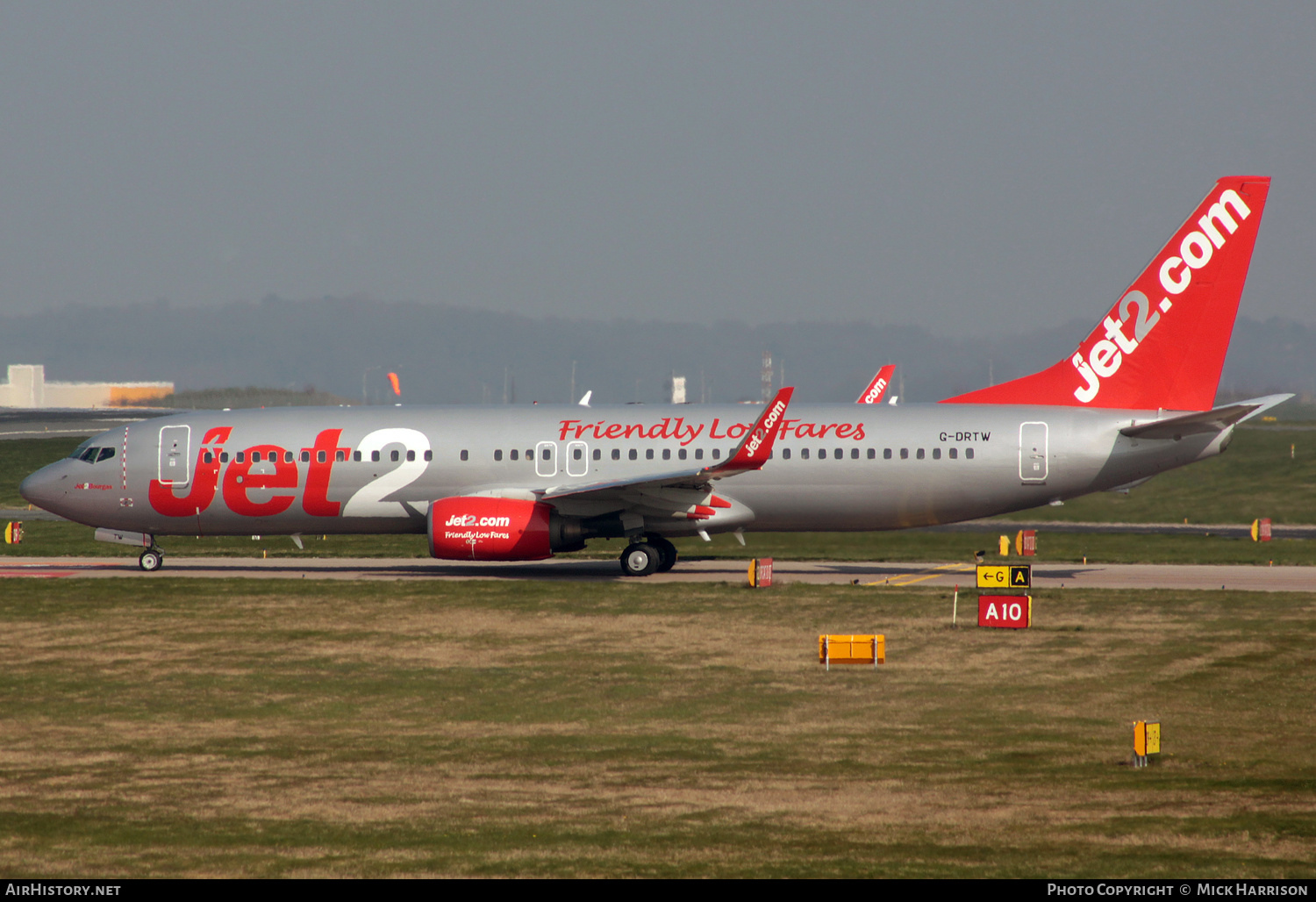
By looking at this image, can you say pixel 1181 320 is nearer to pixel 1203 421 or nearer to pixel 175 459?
pixel 1203 421

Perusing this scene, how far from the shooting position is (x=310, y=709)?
19.1m

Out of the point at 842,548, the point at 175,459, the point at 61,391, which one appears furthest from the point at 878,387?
the point at 61,391

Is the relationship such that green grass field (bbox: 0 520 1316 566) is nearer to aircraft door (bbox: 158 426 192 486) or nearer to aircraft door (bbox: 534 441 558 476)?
aircraft door (bbox: 158 426 192 486)

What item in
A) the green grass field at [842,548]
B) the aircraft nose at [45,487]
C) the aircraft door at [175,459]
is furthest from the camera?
the green grass field at [842,548]

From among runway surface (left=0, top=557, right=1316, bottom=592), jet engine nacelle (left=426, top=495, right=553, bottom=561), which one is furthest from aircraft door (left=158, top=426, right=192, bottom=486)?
jet engine nacelle (left=426, top=495, right=553, bottom=561)

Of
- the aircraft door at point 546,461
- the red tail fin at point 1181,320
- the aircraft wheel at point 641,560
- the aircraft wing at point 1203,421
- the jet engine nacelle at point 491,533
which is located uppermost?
the red tail fin at point 1181,320

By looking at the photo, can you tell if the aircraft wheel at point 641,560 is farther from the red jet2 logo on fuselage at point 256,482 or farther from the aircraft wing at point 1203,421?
the aircraft wing at point 1203,421

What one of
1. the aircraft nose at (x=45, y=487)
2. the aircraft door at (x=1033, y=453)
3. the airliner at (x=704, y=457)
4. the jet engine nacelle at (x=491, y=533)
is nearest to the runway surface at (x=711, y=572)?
the airliner at (x=704, y=457)

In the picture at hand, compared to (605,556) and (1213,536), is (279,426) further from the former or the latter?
(1213,536)

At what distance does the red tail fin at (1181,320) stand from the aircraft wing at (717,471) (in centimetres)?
874

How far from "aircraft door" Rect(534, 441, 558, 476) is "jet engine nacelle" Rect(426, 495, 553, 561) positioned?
2071 mm

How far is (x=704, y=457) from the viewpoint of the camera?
3669 centimetres

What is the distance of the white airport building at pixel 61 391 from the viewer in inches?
6929
